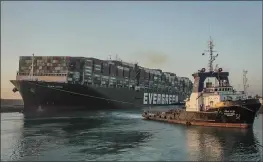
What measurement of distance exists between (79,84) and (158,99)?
43.0m

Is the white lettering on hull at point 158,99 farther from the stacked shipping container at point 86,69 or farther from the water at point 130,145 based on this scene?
the water at point 130,145

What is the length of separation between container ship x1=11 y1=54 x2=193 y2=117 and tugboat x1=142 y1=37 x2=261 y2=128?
28.7m

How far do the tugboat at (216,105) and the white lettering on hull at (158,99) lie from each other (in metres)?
51.0

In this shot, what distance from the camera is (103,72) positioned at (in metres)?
85.9

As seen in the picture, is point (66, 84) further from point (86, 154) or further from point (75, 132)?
point (86, 154)

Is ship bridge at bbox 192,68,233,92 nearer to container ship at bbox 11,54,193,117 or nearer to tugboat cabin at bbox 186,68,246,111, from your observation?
tugboat cabin at bbox 186,68,246,111

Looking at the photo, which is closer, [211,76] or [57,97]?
[211,76]

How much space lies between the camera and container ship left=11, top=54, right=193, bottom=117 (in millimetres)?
69438

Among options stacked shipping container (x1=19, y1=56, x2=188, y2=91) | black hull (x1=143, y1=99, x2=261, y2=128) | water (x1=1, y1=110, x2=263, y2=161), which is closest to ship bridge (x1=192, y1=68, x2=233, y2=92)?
black hull (x1=143, y1=99, x2=261, y2=128)

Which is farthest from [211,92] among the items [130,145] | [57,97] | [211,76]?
[57,97]

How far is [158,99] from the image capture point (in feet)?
365

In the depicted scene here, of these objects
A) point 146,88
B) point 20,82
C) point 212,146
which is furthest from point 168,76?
point 212,146

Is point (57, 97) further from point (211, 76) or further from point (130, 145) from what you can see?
point (130, 145)

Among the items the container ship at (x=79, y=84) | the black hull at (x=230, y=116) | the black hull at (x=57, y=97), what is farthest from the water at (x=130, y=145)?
the black hull at (x=57, y=97)
